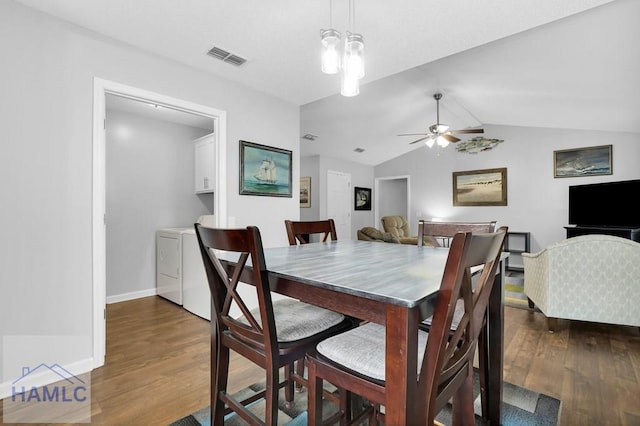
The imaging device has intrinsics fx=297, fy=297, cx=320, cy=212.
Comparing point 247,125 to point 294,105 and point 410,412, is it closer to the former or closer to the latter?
point 294,105

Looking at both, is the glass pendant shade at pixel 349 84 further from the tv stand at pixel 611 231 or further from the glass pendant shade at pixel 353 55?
the tv stand at pixel 611 231

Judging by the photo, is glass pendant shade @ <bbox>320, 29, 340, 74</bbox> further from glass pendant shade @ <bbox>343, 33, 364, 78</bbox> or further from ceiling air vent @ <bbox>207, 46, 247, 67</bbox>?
ceiling air vent @ <bbox>207, 46, 247, 67</bbox>

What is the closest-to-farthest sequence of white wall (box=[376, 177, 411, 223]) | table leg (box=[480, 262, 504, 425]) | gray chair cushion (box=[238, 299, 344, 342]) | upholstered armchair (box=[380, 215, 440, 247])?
1. gray chair cushion (box=[238, 299, 344, 342])
2. table leg (box=[480, 262, 504, 425])
3. upholstered armchair (box=[380, 215, 440, 247])
4. white wall (box=[376, 177, 411, 223])

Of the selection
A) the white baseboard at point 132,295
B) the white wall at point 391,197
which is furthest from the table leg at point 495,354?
the white wall at point 391,197

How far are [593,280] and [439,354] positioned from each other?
2573 mm

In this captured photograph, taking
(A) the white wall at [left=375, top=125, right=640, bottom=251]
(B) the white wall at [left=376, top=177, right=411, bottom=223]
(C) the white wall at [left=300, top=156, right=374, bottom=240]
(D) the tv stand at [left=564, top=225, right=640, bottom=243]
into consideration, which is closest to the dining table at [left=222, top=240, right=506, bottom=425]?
(D) the tv stand at [left=564, top=225, right=640, bottom=243]

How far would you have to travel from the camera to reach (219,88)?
9.33ft

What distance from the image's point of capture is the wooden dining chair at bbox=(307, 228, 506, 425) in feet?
2.65

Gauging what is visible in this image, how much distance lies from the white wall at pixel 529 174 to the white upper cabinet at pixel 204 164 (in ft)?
17.1

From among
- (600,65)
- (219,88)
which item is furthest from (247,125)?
(600,65)

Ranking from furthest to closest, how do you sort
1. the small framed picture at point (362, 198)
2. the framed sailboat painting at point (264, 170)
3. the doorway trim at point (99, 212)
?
the small framed picture at point (362, 198) → the framed sailboat painting at point (264, 170) → the doorway trim at point (99, 212)

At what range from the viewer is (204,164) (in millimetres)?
4047

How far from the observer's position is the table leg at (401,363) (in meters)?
0.80

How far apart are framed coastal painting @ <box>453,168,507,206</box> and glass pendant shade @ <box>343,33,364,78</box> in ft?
18.8
